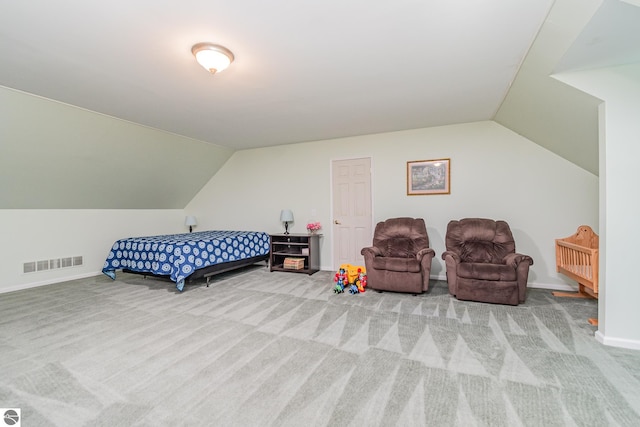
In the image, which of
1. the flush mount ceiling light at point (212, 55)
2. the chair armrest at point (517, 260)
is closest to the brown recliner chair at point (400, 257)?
the chair armrest at point (517, 260)

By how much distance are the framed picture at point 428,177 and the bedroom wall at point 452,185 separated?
0.08 meters

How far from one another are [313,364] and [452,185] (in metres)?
3.60

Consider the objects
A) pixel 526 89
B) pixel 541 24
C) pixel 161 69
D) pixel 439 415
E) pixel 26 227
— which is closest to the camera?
pixel 439 415

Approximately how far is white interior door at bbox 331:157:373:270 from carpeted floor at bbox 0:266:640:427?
5.48 feet

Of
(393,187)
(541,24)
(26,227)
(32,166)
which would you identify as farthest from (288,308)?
(26,227)

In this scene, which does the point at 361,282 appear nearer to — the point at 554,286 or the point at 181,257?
the point at 181,257

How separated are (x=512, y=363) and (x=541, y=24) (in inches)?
99.7

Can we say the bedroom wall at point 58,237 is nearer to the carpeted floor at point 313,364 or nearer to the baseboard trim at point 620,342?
the carpeted floor at point 313,364

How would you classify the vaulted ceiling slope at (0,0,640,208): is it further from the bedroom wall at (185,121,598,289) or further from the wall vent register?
the wall vent register

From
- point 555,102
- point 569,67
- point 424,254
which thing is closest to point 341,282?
point 424,254

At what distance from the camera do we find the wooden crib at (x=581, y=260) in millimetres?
2825

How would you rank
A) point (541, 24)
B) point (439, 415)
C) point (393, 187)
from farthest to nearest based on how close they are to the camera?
point (393, 187)
point (541, 24)
point (439, 415)

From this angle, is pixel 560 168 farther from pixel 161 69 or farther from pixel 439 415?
pixel 161 69

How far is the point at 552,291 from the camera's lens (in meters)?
3.82
